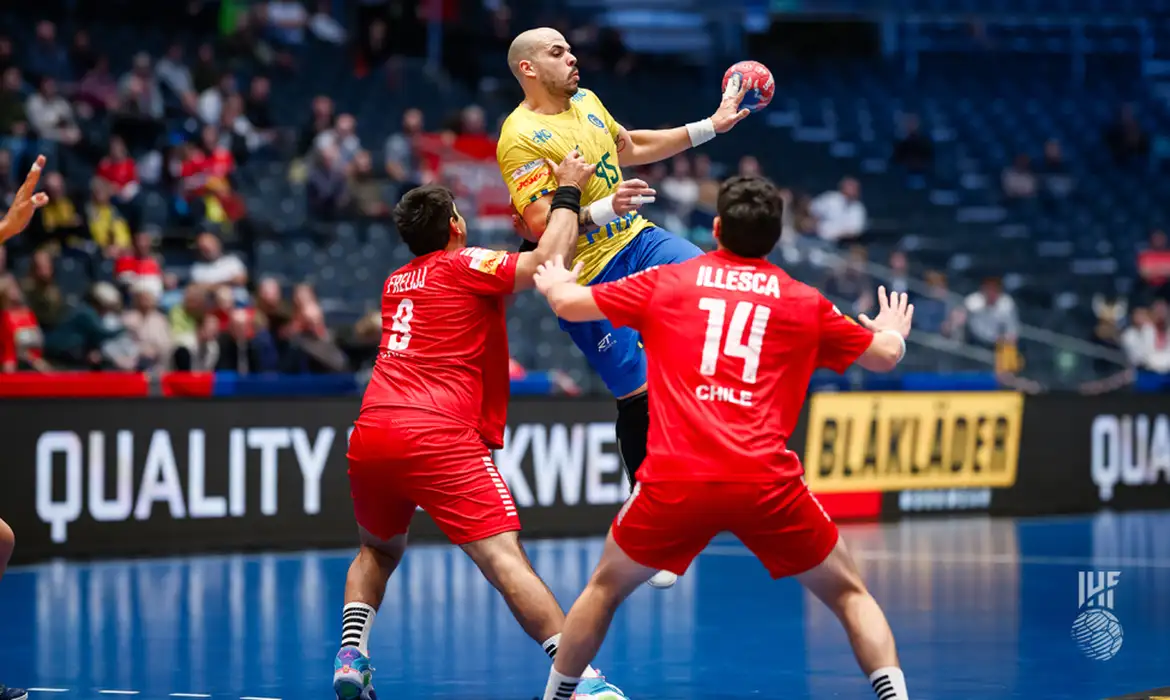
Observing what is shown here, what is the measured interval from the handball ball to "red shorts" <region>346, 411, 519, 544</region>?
2462 millimetres

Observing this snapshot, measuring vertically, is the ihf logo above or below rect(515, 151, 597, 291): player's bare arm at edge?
below

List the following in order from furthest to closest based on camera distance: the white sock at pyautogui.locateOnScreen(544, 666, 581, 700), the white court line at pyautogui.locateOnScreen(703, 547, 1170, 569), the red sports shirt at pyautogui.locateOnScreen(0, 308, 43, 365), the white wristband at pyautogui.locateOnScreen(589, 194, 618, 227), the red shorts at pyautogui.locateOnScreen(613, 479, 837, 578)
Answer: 1. the red sports shirt at pyautogui.locateOnScreen(0, 308, 43, 365)
2. the white court line at pyautogui.locateOnScreen(703, 547, 1170, 569)
3. the white wristband at pyautogui.locateOnScreen(589, 194, 618, 227)
4. the white sock at pyautogui.locateOnScreen(544, 666, 581, 700)
5. the red shorts at pyautogui.locateOnScreen(613, 479, 837, 578)

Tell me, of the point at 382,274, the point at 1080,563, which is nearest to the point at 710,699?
the point at 1080,563

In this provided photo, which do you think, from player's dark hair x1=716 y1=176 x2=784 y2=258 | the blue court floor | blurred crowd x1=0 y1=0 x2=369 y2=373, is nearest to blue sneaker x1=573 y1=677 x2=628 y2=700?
the blue court floor

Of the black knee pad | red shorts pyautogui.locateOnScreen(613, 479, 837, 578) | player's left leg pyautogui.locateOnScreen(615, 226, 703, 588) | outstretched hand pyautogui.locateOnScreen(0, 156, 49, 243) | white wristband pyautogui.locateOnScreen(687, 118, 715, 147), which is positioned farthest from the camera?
white wristband pyautogui.locateOnScreen(687, 118, 715, 147)

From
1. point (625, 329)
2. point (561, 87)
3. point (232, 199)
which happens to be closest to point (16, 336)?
point (232, 199)

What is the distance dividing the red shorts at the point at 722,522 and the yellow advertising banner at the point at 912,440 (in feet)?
33.3

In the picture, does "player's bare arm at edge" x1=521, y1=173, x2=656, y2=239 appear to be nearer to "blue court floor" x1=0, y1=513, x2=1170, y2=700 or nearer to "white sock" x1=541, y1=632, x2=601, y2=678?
"white sock" x1=541, y1=632, x2=601, y2=678

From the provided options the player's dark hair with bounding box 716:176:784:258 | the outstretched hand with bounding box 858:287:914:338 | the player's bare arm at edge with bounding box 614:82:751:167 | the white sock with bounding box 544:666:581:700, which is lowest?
the white sock with bounding box 544:666:581:700

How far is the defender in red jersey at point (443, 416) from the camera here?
6684 millimetres

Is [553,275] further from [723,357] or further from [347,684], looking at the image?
[347,684]

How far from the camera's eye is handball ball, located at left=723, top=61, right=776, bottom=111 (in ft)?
26.8

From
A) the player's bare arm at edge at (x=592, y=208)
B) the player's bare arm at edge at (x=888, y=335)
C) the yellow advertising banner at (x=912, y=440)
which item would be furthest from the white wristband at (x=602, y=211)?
the yellow advertising banner at (x=912, y=440)

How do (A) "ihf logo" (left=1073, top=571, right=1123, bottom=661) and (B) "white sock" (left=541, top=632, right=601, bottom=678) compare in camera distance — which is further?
(A) "ihf logo" (left=1073, top=571, right=1123, bottom=661)
